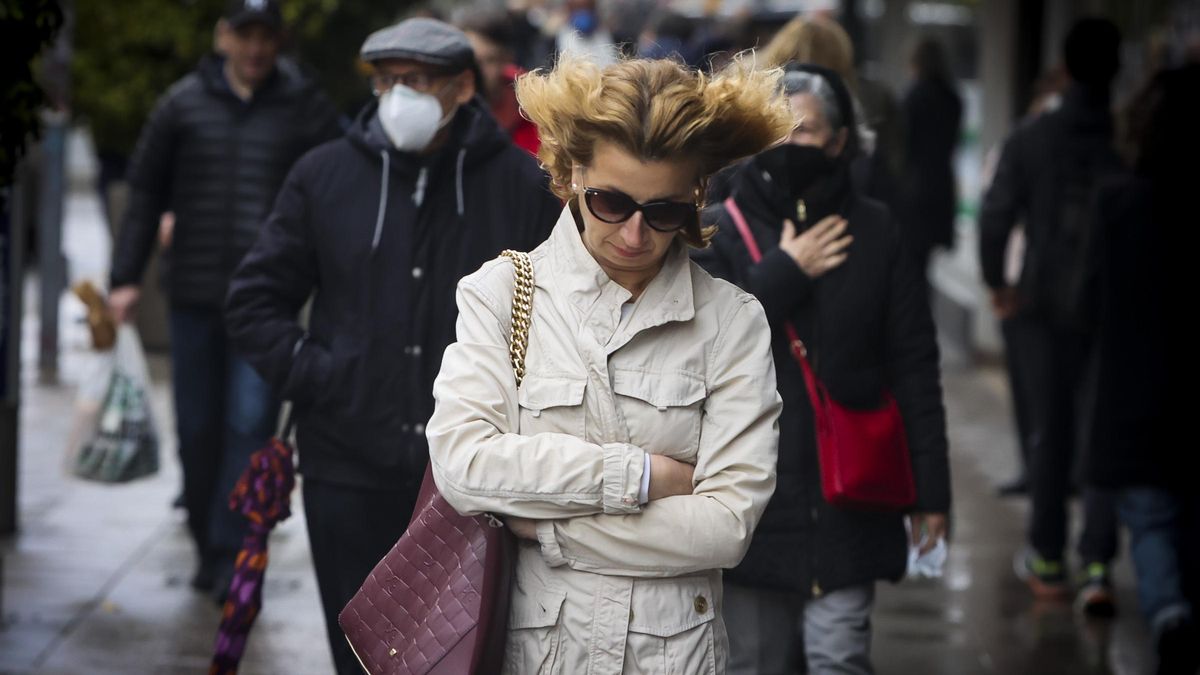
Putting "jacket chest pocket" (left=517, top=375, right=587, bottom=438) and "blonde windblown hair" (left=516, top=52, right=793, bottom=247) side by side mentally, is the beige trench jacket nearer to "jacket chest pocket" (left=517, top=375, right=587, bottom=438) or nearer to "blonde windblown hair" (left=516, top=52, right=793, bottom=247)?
"jacket chest pocket" (left=517, top=375, right=587, bottom=438)

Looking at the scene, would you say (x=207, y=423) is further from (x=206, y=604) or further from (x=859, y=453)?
(x=859, y=453)

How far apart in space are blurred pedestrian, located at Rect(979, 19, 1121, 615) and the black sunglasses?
4043 millimetres

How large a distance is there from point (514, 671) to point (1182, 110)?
11.0ft

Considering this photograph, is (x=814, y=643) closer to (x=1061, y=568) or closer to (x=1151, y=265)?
(x=1151, y=265)

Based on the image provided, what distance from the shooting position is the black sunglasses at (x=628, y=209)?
3.11 m

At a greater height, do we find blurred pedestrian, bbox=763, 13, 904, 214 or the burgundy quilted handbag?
blurred pedestrian, bbox=763, 13, 904, 214

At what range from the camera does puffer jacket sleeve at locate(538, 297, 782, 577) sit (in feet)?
10.1

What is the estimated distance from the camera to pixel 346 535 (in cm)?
471

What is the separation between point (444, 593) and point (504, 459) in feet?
0.93

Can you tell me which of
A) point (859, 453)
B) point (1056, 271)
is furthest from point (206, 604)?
point (1056, 271)

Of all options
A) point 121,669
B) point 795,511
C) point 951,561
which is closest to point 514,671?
point 795,511

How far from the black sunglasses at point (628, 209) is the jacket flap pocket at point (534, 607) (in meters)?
0.63

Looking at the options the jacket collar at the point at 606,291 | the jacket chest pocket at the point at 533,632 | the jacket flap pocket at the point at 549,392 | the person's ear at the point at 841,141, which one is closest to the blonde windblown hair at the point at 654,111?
the jacket collar at the point at 606,291

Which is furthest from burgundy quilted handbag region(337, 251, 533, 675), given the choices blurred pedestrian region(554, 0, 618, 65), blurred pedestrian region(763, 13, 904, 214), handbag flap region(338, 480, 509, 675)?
blurred pedestrian region(554, 0, 618, 65)
